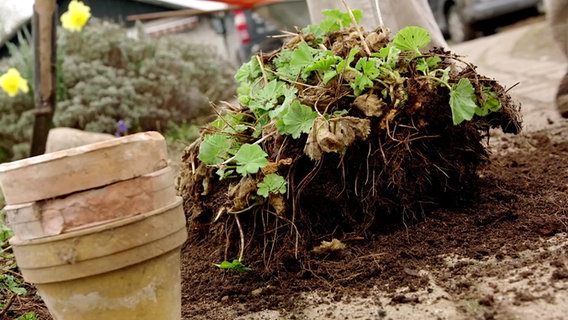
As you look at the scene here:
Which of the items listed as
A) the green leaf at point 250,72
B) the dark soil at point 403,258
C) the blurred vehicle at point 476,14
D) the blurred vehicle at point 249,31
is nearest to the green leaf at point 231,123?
the green leaf at point 250,72

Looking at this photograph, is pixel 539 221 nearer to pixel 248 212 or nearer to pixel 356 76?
pixel 356 76

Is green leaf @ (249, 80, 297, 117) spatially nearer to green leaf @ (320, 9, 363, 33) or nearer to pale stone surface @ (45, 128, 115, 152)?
green leaf @ (320, 9, 363, 33)

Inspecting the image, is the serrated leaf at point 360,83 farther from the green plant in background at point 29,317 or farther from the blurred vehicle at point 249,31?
the blurred vehicle at point 249,31

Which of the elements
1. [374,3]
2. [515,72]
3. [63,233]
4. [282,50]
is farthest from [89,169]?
[515,72]

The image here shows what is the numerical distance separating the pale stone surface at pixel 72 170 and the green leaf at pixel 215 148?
1.86ft

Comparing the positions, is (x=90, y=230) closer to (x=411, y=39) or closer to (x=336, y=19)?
(x=411, y=39)

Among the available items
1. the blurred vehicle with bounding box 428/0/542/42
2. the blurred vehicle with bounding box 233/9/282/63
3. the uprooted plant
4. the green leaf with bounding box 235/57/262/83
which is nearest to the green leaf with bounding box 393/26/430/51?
the uprooted plant

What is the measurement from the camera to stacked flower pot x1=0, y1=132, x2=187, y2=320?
4.47 feet

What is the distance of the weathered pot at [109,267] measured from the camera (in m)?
1.36

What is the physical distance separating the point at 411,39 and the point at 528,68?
3357mm

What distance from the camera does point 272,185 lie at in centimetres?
185

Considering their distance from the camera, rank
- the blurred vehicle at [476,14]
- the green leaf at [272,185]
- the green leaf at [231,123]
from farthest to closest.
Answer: the blurred vehicle at [476,14]
the green leaf at [231,123]
the green leaf at [272,185]

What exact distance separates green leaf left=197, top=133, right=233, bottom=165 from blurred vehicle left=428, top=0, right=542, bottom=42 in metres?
8.72

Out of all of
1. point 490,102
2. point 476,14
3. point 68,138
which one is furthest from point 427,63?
point 476,14
